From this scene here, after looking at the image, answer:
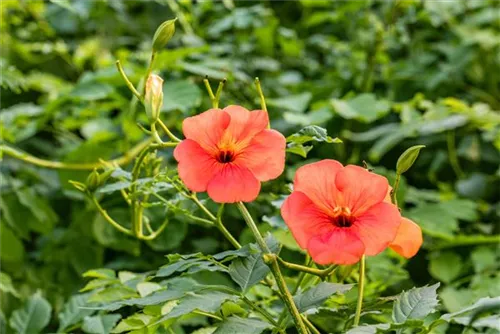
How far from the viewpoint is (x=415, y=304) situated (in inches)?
22.6

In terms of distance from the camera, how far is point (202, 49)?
3.98ft

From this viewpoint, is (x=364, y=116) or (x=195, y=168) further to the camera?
(x=364, y=116)

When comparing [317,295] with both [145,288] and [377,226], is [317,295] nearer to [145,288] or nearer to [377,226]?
[377,226]

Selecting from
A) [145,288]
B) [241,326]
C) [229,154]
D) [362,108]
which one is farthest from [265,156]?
[362,108]

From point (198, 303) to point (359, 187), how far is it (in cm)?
15

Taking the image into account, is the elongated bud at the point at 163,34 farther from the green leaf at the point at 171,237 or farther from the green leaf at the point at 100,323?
the green leaf at the point at 171,237

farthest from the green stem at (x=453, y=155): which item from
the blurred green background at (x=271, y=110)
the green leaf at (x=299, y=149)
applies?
the green leaf at (x=299, y=149)

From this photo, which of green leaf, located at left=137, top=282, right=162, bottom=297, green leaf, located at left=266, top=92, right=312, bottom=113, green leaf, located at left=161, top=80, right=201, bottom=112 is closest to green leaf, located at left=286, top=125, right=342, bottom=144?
green leaf, located at left=137, top=282, right=162, bottom=297

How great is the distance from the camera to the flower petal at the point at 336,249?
0.54m

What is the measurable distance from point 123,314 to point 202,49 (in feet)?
1.83

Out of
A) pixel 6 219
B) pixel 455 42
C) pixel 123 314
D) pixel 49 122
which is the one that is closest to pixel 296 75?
pixel 455 42

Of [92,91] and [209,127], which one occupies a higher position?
[209,127]

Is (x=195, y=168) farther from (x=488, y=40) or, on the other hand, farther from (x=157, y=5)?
(x=157, y=5)

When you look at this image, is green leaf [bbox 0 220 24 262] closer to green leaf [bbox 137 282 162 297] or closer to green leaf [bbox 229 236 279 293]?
green leaf [bbox 137 282 162 297]
